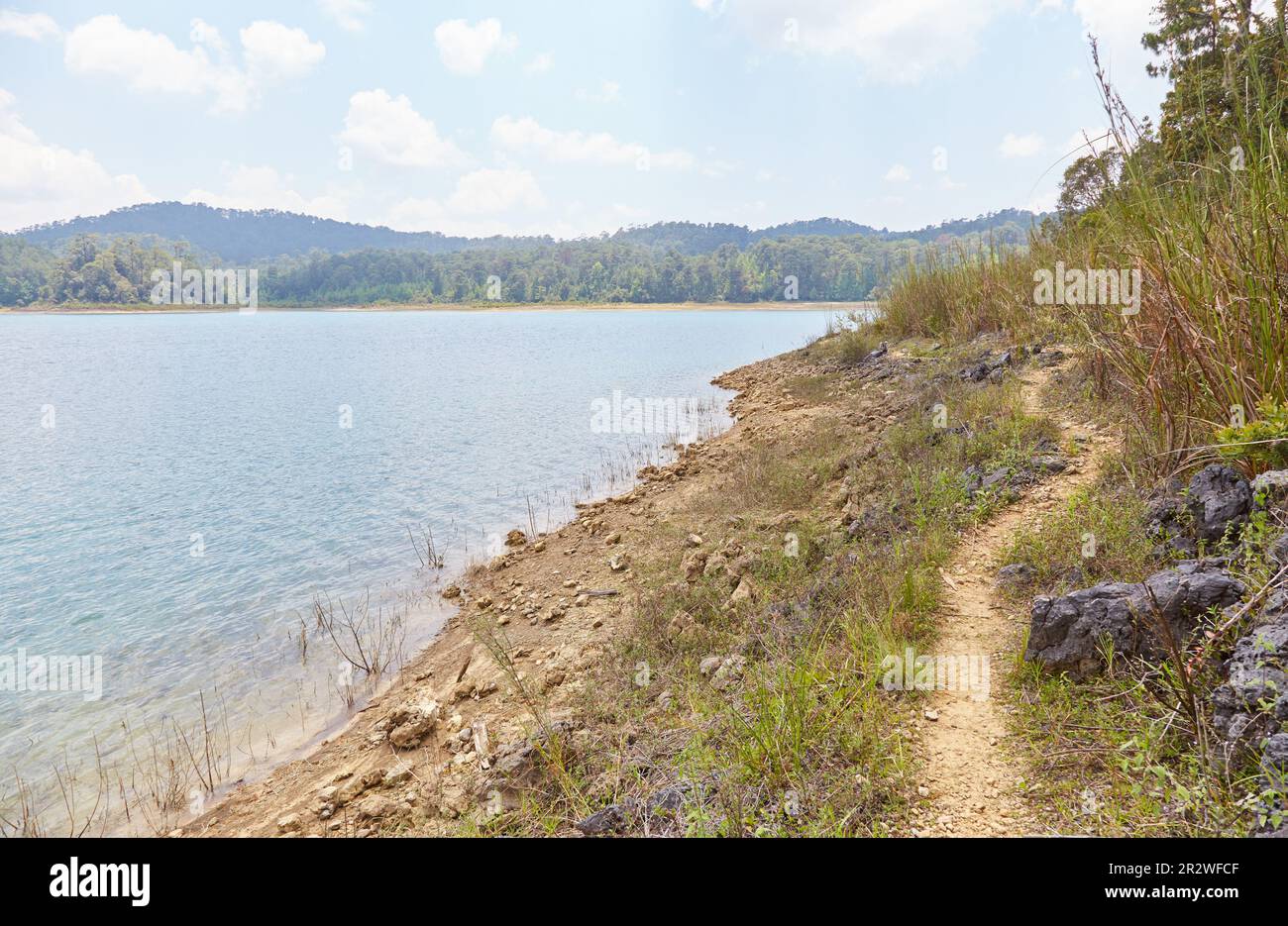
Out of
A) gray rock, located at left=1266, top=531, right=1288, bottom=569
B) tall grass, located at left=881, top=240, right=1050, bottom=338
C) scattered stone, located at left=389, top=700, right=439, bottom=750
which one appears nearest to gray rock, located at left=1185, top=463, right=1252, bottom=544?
gray rock, located at left=1266, top=531, right=1288, bottom=569

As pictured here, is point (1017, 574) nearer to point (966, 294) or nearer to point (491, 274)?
point (966, 294)

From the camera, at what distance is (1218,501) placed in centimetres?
363

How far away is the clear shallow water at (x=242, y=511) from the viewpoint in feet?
20.5

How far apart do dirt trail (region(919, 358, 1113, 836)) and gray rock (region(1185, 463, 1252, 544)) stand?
3.59 feet

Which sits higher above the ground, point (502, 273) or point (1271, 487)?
point (502, 273)

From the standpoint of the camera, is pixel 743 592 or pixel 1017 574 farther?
pixel 743 592

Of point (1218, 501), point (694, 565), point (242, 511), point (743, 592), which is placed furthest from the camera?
point (242, 511)

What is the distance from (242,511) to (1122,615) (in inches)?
496

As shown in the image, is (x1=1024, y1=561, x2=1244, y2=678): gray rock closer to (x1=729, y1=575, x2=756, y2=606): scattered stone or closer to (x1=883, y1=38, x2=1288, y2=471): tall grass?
(x1=883, y1=38, x2=1288, y2=471): tall grass

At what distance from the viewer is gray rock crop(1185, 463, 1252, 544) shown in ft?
11.5

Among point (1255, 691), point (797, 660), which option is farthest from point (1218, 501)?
point (797, 660)
